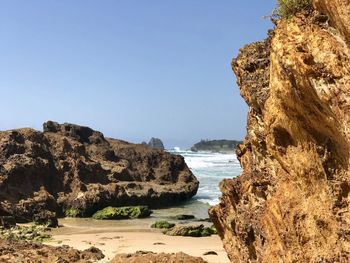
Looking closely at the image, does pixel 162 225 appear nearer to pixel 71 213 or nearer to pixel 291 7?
pixel 71 213

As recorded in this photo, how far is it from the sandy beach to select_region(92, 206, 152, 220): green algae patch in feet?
4.64

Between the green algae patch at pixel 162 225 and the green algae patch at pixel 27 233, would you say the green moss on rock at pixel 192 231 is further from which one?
the green algae patch at pixel 27 233

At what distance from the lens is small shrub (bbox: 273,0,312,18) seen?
661cm

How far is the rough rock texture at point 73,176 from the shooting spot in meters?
27.6

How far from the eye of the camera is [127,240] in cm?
1889

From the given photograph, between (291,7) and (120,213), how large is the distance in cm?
2160

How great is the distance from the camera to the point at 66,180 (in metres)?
31.4

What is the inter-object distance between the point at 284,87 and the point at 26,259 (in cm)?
946

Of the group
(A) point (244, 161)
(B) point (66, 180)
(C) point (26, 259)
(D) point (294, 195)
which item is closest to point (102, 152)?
(B) point (66, 180)

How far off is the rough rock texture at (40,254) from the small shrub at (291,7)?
30.4 feet

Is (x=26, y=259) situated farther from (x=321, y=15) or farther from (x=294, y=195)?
(x=321, y=15)

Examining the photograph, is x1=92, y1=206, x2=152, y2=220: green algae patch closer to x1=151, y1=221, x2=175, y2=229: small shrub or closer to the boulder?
x1=151, y1=221, x2=175, y2=229: small shrub

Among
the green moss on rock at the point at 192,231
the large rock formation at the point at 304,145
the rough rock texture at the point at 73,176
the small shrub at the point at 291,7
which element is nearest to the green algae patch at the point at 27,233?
the rough rock texture at the point at 73,176

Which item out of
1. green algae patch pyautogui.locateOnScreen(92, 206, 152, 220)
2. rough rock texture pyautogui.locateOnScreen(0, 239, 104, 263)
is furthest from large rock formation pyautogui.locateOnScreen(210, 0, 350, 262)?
green algae patch pyautogui.locateOnScreen(92, 206, 152, 220)
